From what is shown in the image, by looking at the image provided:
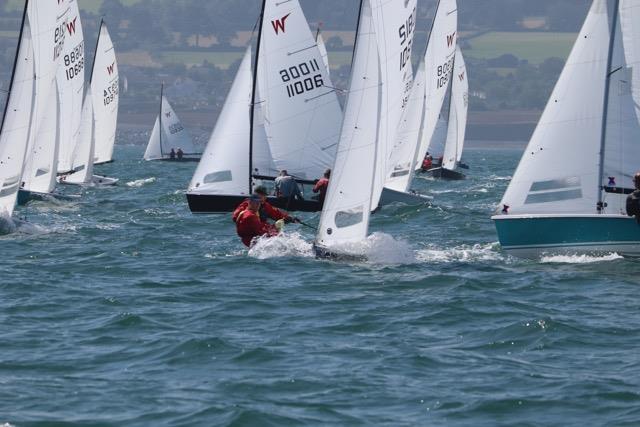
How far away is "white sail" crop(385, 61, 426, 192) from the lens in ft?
104

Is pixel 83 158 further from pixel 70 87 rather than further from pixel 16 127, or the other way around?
pixel 16 127

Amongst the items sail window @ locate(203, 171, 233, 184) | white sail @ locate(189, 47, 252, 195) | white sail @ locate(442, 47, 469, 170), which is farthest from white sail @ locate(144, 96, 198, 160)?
sail window @ locate(203, 171, 233, 184)

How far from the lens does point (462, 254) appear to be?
67.1 ft

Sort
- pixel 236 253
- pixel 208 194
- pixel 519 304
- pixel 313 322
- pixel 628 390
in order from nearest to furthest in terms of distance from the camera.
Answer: pixel 628 390 < pixel 313 322 < pixel 519 304 < pixel 236 253 < pixel 208 194

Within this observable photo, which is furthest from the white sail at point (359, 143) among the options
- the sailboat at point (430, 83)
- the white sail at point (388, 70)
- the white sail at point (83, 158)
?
the white sail at point (83, 158)

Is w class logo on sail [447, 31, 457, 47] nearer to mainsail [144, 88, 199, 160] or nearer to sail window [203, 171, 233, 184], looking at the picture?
sail window [203, 171, 233, 184]

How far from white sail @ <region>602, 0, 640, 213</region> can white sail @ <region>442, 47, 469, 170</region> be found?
27.9 metres

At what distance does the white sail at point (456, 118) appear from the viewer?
1859 inches

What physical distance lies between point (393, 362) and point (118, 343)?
254 cm

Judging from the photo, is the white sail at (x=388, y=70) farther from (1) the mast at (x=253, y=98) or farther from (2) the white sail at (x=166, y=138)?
(2) the white sail at (x=166, y=138)

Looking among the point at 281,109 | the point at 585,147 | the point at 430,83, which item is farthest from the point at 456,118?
the point at 585,147

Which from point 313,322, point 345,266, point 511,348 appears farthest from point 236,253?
point 511,348

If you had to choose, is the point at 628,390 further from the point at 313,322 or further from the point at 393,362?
the point at 313,322

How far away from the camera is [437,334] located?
13.7 metres
